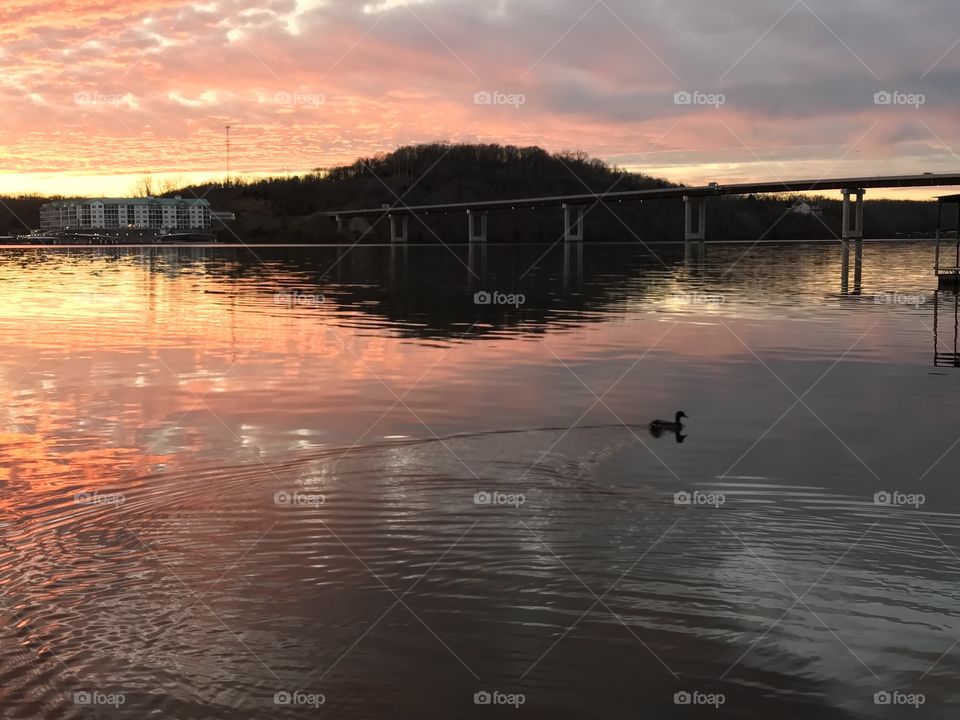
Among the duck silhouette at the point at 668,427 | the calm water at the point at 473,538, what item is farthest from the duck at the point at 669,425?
the calm water at the point at 473,538

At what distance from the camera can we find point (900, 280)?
3273 inches

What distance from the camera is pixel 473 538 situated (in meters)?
13.5

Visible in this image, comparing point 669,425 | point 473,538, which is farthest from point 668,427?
point 473,538

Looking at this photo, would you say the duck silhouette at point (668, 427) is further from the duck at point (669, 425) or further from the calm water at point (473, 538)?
the calm water at point (473, 538)

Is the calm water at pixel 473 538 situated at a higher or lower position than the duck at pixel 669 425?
lower

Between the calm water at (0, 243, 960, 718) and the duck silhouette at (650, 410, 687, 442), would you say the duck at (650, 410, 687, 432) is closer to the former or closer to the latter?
the duck silhouette at (650, 410, 687, 442)

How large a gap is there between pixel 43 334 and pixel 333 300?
20292 millimetres

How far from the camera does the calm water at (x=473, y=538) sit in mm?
9641

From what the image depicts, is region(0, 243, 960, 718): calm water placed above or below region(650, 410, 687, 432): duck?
below

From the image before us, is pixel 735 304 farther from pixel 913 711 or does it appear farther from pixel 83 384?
pixel 913 711

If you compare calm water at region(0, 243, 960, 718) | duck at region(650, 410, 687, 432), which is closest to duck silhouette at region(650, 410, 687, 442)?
duck at region(650, 410, 687, 432)

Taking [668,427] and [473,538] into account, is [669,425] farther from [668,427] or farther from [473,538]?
[473,538]

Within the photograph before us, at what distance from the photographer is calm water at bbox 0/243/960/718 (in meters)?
9.64

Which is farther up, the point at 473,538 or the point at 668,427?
the point at 668,427
